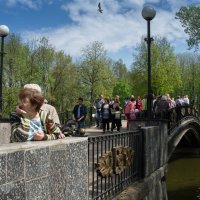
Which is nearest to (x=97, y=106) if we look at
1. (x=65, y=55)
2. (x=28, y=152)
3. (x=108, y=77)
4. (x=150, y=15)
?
(x=150, y=15)

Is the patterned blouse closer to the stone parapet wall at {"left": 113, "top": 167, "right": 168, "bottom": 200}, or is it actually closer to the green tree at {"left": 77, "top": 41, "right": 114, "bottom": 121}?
the stone parapet wall at {"left": 113, "top": 167, "right": 168, "bottom": 200}

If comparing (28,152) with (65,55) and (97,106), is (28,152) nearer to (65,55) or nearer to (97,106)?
(97,106)

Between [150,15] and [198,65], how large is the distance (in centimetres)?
4787

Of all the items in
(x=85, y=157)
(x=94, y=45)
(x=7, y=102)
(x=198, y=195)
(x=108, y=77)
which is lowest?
(x=198, y=195)

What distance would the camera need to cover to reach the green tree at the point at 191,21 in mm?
34562

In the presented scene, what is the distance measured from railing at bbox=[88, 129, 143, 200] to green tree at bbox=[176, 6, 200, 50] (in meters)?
26.5

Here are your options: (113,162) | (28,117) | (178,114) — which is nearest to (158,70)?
(178,114)

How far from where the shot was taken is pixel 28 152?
3.88 meters

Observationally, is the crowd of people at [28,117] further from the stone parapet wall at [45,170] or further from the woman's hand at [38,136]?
the stone parapet wall at [45,170]

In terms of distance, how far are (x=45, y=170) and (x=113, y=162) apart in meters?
3.30

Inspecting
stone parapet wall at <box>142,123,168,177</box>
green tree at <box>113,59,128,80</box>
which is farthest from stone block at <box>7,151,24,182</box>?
green tree at <box>113,59,128,80</box>

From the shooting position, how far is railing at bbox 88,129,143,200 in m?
6.63

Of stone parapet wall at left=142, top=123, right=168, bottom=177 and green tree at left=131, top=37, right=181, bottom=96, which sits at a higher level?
green tree at left=131, top=37, right=181, bottom=96

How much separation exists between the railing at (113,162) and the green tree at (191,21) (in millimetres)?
26530
